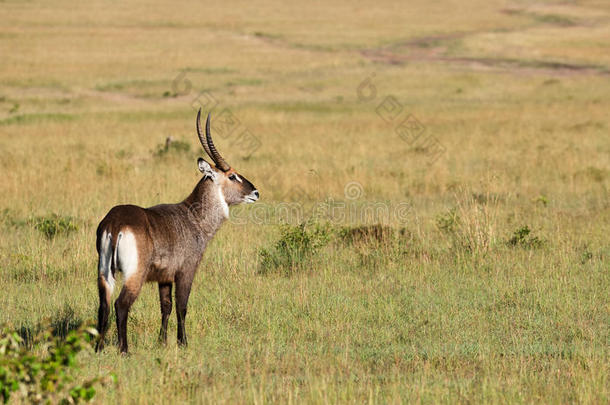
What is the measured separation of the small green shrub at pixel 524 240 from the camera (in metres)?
10.0

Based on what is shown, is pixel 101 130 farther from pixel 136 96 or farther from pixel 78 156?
pixel 136 96

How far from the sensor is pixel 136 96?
35.7 meters

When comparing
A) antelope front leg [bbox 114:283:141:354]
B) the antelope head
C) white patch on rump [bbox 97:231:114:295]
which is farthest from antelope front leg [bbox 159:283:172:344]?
the antelope head

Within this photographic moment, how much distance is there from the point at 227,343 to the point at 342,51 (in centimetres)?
5177

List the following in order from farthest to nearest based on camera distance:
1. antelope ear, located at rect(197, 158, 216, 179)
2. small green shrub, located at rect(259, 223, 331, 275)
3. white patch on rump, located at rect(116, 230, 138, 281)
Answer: small green shrub, located at rect(259, 223, 331, 275), antelope ear, located at rect(197, 158, 216, 179), white patch on rump, located at rect(116, 230, 138, 281)

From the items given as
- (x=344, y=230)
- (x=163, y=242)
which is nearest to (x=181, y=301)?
(x=163, y=242)

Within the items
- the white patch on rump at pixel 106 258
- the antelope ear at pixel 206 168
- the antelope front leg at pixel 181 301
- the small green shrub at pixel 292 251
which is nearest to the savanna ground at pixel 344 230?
the small green shrub at pixel 292 251

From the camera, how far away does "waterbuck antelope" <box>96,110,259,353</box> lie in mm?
6004

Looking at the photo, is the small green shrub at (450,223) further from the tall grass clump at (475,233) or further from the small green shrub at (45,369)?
the small green shrub at (45,369)

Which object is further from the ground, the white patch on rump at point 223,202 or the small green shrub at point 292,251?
the white patch on rump at point 223,202

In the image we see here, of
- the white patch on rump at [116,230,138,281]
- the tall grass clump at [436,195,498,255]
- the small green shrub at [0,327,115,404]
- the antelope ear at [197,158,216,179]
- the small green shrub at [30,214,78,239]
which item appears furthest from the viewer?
the small green shrub at [30,214,78,239]

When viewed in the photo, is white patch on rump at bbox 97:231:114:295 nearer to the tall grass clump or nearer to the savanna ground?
the savanna ground

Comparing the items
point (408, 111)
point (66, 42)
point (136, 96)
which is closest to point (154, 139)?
point (408, 111)

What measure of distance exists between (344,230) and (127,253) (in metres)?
5.13
